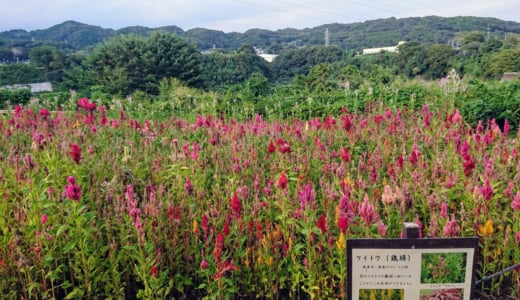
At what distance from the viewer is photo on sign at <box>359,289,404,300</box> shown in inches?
95.1

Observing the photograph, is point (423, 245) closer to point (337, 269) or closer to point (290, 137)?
point (337, 269)

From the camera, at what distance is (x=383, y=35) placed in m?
123

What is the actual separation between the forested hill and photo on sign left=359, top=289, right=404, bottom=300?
113m

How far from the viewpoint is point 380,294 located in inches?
101

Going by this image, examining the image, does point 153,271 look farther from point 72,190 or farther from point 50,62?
point 50,62

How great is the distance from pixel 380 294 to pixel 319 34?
149427 millimetres

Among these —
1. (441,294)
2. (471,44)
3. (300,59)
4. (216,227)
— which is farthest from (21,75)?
(471,44)

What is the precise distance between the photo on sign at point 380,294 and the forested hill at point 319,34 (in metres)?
113

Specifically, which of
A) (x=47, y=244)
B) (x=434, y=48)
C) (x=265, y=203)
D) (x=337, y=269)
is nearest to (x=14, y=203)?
(x=47, y=244)

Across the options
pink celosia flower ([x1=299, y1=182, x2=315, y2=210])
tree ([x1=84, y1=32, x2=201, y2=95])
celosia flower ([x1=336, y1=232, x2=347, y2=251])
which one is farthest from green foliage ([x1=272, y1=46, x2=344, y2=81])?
celosia flower ([x1=336, y1=232, x2=347, y2=251])

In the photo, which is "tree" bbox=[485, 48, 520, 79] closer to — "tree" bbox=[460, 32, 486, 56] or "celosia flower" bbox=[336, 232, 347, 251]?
"tree" bbox=[460, 32, 486, 56]

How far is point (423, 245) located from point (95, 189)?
2307 mm

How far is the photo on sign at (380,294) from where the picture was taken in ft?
7.93

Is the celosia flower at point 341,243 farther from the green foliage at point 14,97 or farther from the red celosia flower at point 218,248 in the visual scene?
the green foliage at point 14,97
